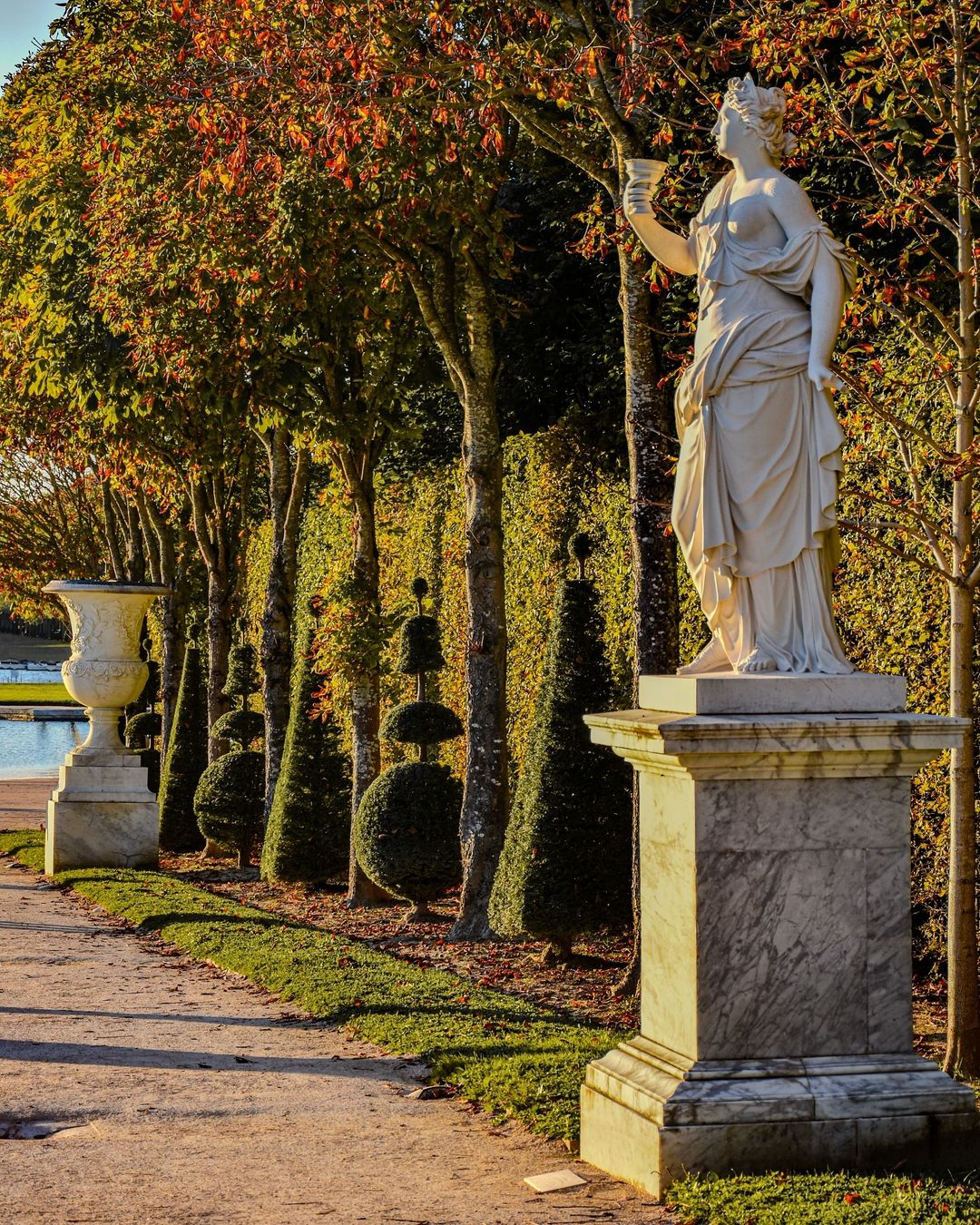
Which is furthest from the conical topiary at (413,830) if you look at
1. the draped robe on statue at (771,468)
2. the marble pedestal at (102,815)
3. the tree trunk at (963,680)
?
the draped robe on statue at (771,468)

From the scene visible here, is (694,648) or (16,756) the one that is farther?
(16,756)

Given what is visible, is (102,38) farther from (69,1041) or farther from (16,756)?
(16,756)

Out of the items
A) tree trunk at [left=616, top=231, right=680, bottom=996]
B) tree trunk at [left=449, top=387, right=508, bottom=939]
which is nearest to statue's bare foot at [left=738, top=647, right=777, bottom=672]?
tree trunk at [left=616, top=231, right=680, bottom=996]

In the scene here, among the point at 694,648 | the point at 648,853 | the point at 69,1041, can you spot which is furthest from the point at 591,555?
the point at 648,853

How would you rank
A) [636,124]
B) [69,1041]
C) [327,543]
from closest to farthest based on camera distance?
1. [69,1041]
2. [636,124]
3. [327,543]

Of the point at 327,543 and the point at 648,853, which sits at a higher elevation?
the point at 327,543

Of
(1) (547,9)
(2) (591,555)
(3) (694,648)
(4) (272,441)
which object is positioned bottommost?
(3) (694,648)

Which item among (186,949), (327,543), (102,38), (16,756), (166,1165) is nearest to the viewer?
(166,1165)

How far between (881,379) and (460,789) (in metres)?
6.44

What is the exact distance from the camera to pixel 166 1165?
17.9 feet

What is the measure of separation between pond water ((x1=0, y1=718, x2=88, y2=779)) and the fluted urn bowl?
9023 millimetres

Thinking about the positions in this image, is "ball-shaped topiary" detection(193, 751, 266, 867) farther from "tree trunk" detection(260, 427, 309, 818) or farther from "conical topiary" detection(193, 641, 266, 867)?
"tree trunk" detection(260, 427, 309, 818)

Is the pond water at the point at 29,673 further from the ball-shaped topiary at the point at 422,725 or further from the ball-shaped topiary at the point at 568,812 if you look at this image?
the ball-shaped topiary at the point at 568,812

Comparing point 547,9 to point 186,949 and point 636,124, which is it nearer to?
point 636,124
